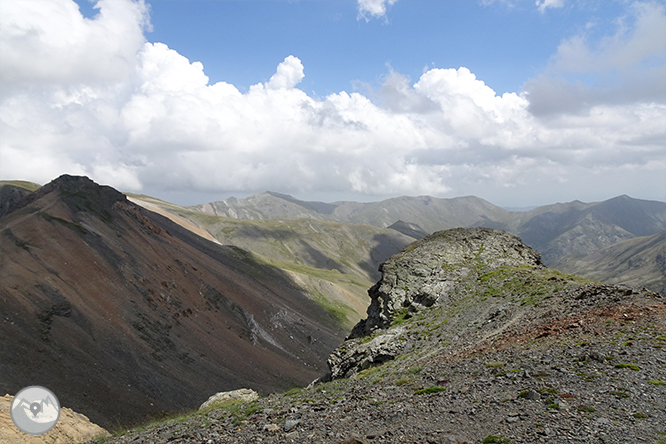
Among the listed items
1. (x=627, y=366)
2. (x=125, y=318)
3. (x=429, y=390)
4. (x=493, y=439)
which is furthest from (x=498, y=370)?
(x=125, y=318)

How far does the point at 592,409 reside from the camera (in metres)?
12.1

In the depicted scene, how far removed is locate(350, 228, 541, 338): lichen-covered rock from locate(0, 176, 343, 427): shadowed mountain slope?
95.1ft

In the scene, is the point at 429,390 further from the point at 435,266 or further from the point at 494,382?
the point at 435,266

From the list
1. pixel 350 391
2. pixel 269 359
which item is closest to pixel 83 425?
pixel 350 391

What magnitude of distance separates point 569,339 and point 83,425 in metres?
33.9

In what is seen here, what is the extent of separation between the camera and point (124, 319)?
59.6 meters

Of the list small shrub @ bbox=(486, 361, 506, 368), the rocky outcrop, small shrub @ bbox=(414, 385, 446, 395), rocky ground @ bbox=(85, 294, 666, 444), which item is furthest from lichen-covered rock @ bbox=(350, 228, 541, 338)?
small shrub @ bbox=(414, 385, 446, 395)

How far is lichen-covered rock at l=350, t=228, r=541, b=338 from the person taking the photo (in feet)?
110

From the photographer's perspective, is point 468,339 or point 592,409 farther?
point 468,339

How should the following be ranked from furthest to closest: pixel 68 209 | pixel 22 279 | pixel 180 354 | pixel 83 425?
pixel 68 209 < pixel 180 354 < pixel 22 279 < pixel 83 425

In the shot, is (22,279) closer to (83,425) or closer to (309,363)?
(83,425)

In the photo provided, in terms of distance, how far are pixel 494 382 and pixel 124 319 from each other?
58556 millimetres

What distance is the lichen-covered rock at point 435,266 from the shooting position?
33562 millimetres

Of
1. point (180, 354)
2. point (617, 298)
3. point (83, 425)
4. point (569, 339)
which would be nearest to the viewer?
point (569, 339)
